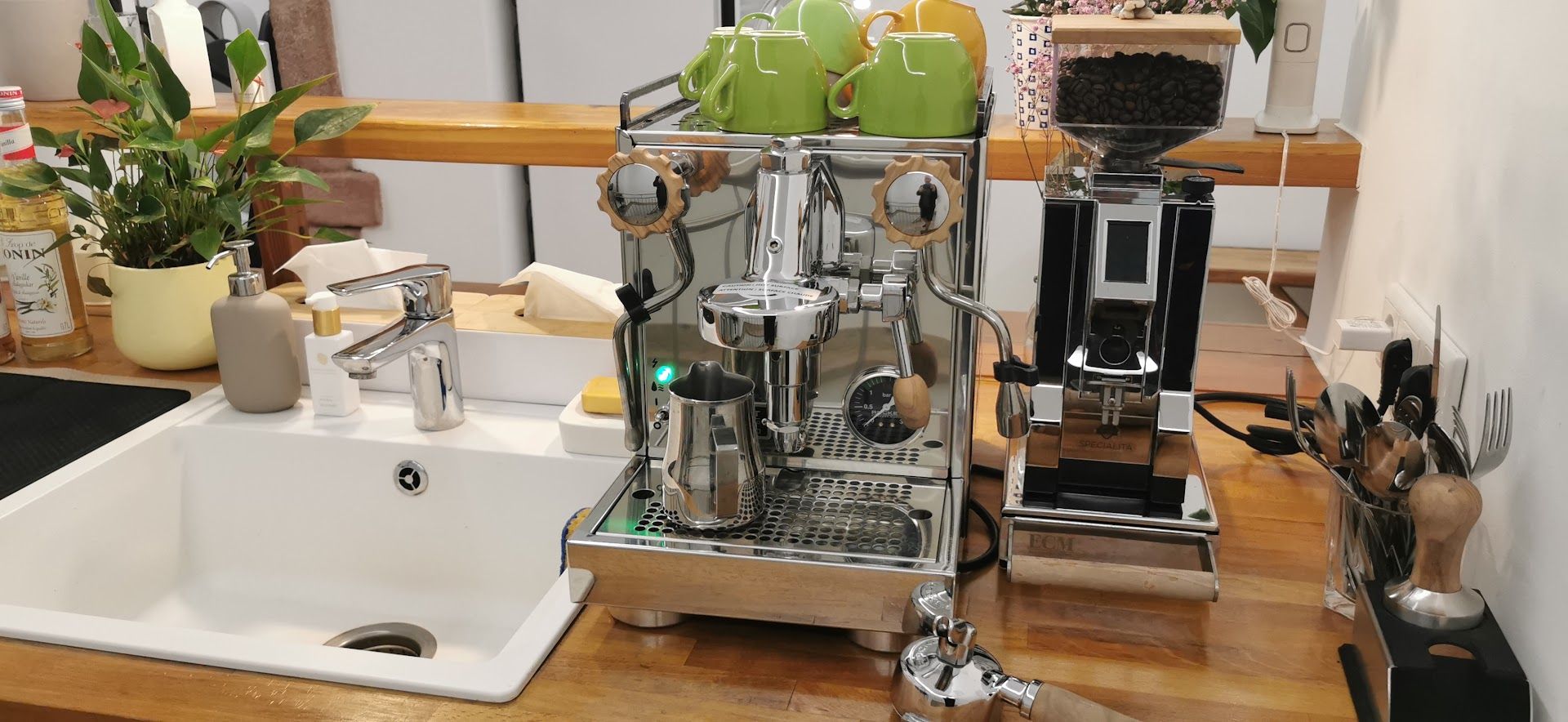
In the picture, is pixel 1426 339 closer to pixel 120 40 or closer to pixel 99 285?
pixel 120 40

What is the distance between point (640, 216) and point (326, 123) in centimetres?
59

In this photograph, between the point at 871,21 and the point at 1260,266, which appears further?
the point at 1260,266

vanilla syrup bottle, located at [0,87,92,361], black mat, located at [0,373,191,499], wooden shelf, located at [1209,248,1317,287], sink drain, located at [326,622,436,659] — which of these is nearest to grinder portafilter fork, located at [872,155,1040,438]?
sink drain, located at [326,622,436,659]

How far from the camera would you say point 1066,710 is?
0.70m

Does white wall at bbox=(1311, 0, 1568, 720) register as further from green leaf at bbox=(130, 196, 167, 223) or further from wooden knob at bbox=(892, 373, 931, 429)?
green leaf at bbox=(130, 196, 167, 223)

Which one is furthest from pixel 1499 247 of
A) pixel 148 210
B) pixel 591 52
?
pixel 591 52

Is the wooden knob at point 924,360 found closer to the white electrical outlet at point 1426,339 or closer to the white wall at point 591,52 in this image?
the white electrical outlet at point 1426,339

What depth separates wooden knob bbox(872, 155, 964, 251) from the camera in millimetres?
768

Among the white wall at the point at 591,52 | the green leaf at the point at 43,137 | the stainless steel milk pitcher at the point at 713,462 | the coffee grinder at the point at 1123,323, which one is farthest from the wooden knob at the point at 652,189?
the white wall at the point at 591,52

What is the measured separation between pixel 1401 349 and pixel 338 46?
254 centimetres

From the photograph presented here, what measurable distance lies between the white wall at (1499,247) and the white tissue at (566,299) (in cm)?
74

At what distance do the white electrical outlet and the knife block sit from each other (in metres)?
0.18

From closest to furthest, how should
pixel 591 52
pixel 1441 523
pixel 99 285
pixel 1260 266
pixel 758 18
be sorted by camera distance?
pixel 1441 523, pixel 758 18, pixel 99 285, pixel 1260 266, pixel 591 52

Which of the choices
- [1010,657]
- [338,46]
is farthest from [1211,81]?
[338,46]
